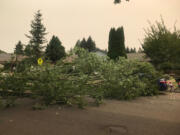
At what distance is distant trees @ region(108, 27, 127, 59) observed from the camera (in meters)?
23.8

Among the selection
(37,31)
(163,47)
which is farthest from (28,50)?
(37,31)

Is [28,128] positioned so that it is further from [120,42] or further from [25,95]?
[120,42]

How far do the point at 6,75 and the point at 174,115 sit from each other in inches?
194

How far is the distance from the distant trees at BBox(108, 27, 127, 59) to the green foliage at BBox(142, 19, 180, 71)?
959 centimetres

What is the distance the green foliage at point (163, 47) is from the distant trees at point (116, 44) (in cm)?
959

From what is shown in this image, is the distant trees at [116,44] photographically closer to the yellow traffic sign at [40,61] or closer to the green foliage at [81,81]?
the green foliage at [81,81]

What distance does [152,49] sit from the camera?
12922mm

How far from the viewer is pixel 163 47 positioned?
11891mm

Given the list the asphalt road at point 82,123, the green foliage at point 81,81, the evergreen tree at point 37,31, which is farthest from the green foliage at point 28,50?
the evergreen tree at point 37,31

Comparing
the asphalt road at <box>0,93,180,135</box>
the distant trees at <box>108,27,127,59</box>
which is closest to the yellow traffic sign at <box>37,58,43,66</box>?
the asphalt road at <box>0,93,180,135</box>

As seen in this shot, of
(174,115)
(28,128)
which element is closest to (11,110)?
(28,128)

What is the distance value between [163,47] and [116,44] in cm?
1268

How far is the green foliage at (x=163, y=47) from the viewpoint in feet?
37.1

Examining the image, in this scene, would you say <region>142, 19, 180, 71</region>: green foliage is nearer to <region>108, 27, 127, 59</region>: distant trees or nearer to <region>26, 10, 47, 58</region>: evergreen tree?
<region>108, 27, 127, 59</region>: distant trees
